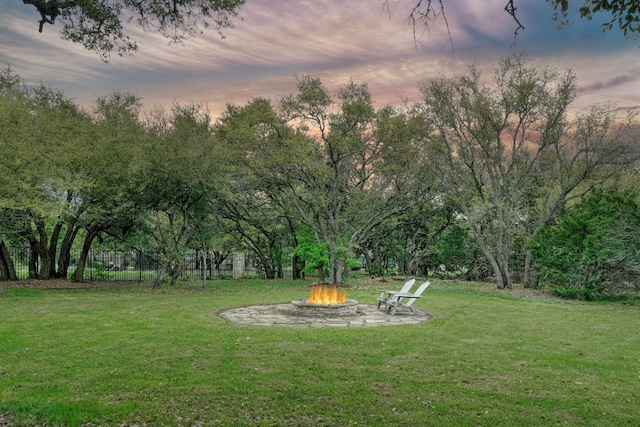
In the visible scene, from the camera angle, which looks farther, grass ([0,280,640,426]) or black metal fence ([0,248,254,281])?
black metal fence ([0,248,254,281])

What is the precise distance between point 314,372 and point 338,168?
15.1 meters

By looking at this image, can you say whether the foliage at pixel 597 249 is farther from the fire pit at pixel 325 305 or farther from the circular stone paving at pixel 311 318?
the fire pit at pixel 325 305

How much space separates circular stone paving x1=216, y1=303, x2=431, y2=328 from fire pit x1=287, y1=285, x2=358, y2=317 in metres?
0.18

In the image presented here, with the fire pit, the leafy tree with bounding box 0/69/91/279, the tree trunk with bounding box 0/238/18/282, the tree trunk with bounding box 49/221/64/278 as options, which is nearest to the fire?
the fire pit

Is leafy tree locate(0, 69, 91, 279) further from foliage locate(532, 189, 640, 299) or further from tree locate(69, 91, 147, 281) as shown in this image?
foliage locate(532, 189, 640, 299)

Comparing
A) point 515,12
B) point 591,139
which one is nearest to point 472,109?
point 591,139

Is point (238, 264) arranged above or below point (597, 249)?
below

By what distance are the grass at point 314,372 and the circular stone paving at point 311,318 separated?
0.59 metres

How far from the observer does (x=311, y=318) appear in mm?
10734

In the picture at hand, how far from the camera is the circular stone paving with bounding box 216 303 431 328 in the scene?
9.96 meters

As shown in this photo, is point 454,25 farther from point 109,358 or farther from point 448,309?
point 448,309

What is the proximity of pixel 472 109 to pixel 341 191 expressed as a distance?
23.4 feet

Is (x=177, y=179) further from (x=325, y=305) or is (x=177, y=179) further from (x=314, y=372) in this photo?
(x=314, y=372)

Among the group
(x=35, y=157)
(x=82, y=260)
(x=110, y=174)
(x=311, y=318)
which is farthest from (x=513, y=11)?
(x=82, y=260)
